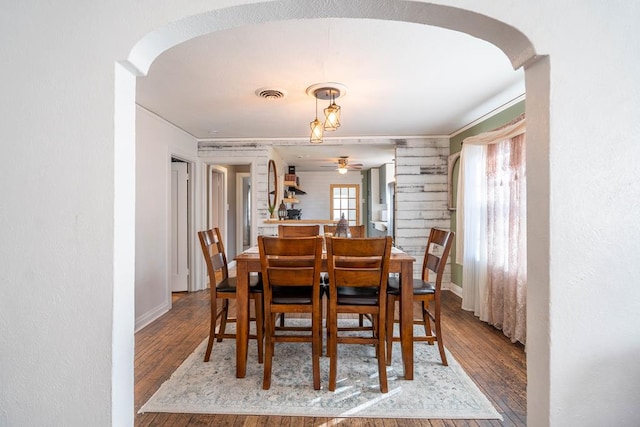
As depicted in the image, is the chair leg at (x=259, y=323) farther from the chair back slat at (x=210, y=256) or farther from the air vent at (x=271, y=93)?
the air vent at (x=271, y=93)

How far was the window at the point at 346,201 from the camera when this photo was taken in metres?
9.62

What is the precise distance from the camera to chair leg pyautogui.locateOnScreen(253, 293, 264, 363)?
93.4 inches

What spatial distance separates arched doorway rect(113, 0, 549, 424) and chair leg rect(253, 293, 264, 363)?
1.22 m

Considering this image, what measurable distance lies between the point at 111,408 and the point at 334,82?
2.54 metres

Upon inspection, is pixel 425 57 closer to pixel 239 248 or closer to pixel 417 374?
pixel 417 374

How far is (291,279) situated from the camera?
6.79 feet

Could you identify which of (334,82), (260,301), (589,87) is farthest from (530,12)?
(260,301)

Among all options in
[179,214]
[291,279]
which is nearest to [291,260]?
[291,279]

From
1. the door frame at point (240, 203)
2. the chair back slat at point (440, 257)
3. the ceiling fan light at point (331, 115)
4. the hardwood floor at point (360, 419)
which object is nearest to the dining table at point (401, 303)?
the chair back slat at point (440, 257)

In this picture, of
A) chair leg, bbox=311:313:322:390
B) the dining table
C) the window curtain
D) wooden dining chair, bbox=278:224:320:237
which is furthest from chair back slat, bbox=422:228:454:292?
wooden dining chair, bbox=278:224:320:237

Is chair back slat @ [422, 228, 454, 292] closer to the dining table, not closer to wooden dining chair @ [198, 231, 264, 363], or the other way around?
the dining table

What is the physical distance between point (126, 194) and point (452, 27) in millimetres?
1299

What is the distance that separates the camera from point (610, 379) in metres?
1.06

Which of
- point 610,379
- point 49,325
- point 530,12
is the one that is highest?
point 530,12
